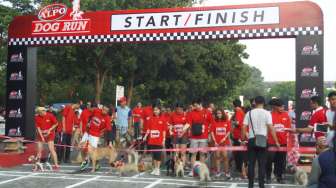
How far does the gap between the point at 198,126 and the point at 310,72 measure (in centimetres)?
331

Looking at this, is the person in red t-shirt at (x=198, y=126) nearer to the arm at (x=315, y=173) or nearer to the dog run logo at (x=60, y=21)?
the dog run logo at (x=60, y=21)

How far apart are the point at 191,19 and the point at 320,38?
3639 mm

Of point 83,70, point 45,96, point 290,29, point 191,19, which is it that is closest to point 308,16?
point 290,29

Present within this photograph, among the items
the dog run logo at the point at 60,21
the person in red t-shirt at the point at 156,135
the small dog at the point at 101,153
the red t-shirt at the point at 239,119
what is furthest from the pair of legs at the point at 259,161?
the dog run logo at the point at 60,21

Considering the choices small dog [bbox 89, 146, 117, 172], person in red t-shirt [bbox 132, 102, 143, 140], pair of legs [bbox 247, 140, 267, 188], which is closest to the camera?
pair of legs [bbox 247, 140, 267, 188]

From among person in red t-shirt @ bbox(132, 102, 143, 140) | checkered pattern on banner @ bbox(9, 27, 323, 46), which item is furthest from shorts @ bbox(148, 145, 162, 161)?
person in red t-shirt @ bbox(132, 102, 143, 140)

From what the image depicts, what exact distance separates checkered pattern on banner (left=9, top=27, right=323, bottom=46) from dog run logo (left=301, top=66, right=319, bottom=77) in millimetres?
941

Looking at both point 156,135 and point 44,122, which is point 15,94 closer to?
point 44,122

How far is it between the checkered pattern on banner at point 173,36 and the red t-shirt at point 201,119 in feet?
7.78

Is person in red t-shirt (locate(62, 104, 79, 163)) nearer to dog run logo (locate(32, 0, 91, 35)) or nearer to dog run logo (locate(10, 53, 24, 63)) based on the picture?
dog run logo (locate(10, 53, 24, 63))

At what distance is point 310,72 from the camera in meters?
12.0

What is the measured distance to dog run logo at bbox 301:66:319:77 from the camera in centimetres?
1194

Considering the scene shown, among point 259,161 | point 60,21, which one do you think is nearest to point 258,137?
point 259,161

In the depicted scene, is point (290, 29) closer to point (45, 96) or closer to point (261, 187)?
point (261, 187)
